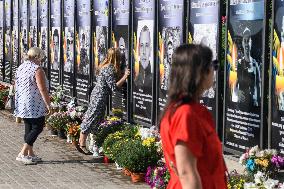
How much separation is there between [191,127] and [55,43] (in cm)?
1266

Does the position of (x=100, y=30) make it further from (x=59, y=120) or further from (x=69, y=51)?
(x=69, y=51)

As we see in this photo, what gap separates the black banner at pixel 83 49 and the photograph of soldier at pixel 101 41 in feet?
1.67

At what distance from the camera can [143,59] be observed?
11.3 meters

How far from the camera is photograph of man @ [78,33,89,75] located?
1391 cm

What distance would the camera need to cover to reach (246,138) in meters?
8.20

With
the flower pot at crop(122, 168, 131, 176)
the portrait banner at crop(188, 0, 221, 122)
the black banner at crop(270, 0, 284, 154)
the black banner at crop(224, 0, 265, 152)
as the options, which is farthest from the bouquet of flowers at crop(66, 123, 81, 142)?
the black banner at crop(270, 0, 284, 154)

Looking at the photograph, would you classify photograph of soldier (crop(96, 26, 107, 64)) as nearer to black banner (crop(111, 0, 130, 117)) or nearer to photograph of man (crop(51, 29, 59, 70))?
black banner (crop(111, 0, 130, 117))

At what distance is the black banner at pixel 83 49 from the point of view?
13842 mm

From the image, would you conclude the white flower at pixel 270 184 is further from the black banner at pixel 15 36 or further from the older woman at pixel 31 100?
the black banner at pixel 15 36

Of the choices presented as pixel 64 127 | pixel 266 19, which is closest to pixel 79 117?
pixel 64 127

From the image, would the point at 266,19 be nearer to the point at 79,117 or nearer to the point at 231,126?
the point at 231,126

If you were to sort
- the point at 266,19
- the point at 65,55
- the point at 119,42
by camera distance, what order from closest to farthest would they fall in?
the point at 266,19, the point at 119,42, the point at 65,55

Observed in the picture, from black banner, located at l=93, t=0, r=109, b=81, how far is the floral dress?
6.66 ft

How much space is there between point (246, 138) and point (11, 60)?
43.5 ft
